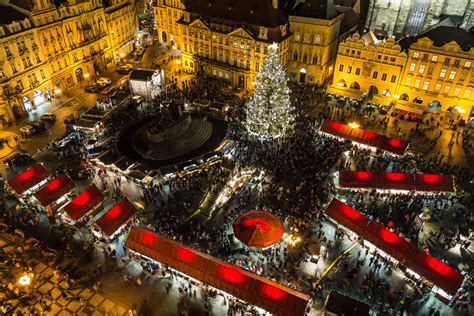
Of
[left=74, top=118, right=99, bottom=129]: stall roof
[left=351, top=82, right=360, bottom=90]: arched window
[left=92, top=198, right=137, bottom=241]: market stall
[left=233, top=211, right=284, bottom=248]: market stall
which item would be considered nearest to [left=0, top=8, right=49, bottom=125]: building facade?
[left=74, top=118, right=99, bottom=129]: stall roof

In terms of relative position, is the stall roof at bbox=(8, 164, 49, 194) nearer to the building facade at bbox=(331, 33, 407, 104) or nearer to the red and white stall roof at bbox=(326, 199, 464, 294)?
the red and white stall roof at bbox=(326, 199, 464, 294)

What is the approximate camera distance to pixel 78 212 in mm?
38500

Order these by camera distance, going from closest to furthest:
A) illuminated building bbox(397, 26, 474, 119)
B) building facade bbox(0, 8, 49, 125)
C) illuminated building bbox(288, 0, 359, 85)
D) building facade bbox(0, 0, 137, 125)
A: building facade bbox(0, 8, 49, 125) < illuminated building bbox(397, 26, 474, 119) < building facade bbox(0, 0, 137, 125) < illuminated building bbox(288, 0, 359, 85)

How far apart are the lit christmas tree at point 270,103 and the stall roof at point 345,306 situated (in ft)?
92.9

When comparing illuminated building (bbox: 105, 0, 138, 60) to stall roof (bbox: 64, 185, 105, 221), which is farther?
illuminated building (bbox: 105, 0, 138, 60)

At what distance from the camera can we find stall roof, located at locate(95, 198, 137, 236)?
3656 cm

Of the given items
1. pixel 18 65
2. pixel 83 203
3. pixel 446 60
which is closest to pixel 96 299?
pixel 83 203

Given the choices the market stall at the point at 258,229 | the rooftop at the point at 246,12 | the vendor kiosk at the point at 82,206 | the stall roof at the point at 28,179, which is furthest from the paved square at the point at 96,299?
the rooftop at the point at 246,12

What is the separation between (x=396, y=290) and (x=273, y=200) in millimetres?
16368

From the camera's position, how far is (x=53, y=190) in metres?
40.6

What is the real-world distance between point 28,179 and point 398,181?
148 feet

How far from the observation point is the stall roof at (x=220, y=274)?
96.6ft

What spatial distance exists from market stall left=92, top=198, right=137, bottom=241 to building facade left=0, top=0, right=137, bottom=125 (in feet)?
112

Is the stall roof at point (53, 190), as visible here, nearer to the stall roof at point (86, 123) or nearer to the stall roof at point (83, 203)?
the stall roof at point (83, 203)
